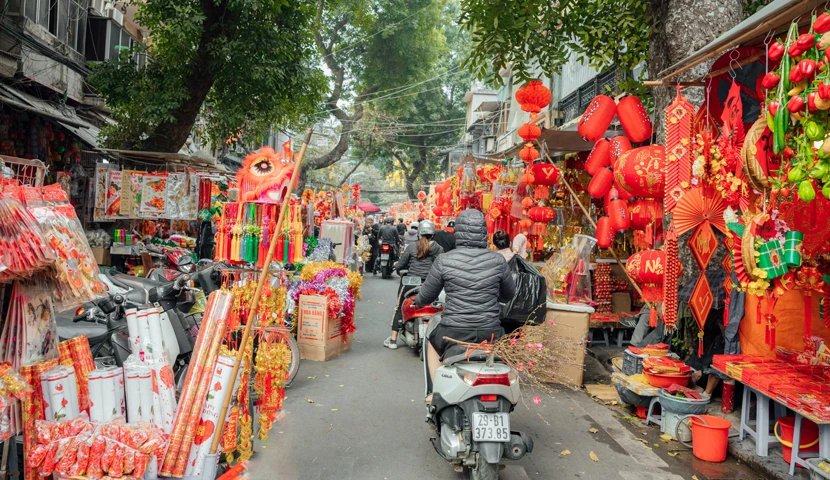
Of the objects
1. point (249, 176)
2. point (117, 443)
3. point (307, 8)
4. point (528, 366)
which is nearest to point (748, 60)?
point (528, 366)

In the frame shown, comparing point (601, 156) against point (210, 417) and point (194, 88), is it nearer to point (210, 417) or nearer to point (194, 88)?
point (210, 417)

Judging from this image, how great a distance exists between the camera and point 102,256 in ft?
41.6

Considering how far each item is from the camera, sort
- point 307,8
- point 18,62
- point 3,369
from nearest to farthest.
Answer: point 3,369, point 18,62, point 307,8

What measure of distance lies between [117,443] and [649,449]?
458 centimetres

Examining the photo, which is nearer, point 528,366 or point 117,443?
point 117,443

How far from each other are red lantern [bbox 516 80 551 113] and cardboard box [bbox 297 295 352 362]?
4.46 m

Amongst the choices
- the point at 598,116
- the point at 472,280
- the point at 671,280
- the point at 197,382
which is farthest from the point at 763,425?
the point at 197,382

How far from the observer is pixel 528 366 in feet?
15.2

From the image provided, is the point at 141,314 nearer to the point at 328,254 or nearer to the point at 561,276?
the point at 561,276

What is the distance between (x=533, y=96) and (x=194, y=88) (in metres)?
6.53

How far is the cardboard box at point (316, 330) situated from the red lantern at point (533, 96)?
4.46 metres

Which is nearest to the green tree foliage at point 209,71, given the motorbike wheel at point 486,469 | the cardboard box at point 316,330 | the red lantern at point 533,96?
the red lantern at point 533,96

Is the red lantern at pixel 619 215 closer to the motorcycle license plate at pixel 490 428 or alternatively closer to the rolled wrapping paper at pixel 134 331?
the motorcycle license plate at pixel 490 428

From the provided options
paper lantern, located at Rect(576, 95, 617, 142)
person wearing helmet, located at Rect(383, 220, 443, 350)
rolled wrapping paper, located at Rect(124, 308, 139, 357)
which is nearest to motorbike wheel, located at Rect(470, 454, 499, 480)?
rolled wrapping paper, located at Rect(124, 308, 139, 357)
